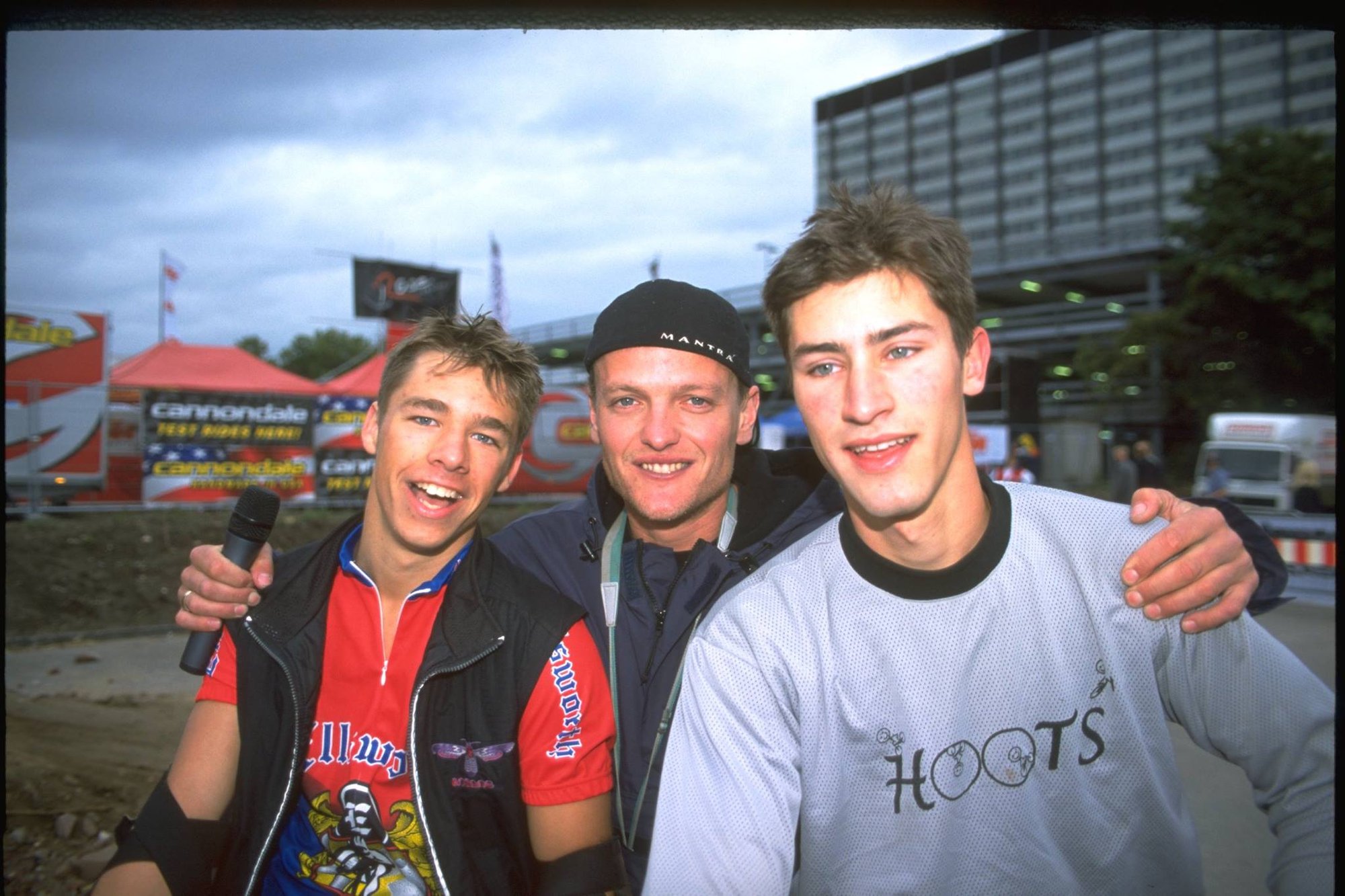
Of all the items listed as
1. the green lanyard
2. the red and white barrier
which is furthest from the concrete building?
the red and white barrier

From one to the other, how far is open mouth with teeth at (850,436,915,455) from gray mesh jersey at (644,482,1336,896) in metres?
0.28

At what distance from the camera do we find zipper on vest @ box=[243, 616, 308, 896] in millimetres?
2080

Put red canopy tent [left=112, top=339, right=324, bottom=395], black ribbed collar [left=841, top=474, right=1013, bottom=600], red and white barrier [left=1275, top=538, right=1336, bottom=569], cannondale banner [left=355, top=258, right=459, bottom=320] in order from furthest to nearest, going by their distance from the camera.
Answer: cannondale banner [left=355, top=258, right=459, bottom=320] < red canopy tent [left=112, top=339, right=324, bottom=395] < red and white barrier [left=1275, top=538, right=1336, bottom=569] < black ribbed collar [left=841, top=474, right=1013, bottom=600]

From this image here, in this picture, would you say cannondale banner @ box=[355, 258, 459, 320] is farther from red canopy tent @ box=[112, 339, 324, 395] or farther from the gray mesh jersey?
the gray mesh jersey

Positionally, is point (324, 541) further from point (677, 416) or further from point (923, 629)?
point (923, 629)

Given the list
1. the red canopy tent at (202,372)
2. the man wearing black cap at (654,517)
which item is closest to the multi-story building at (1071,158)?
the red canopy tent at (202,372)

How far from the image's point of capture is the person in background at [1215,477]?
16.8m

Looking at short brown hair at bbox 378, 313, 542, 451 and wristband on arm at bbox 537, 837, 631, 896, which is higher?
short brown hair at bbox 378, 313, 542, 451

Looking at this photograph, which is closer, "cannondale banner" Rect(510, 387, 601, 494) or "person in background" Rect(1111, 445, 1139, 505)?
"person in background" Rect(1111, 445, 1139, 505)

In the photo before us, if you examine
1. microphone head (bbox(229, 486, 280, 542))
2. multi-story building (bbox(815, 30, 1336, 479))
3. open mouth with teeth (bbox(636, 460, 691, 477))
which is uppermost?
multi-story building (bbox(815, 30, 1336, 479))

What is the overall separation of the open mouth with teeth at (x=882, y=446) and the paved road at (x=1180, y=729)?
1.99 metres

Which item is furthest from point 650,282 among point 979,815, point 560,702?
point 979,815

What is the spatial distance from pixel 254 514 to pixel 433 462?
1.63ft

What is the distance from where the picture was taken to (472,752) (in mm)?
2174
